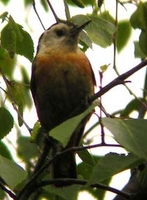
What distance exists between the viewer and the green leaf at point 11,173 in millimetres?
3404

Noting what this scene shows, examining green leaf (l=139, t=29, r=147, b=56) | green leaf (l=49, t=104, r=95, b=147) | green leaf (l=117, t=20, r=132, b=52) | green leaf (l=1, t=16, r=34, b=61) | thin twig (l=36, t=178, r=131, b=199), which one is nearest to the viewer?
green leaf (l=49, t=104, r=95, b=147)

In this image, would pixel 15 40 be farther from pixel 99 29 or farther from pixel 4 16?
pixel 99 29

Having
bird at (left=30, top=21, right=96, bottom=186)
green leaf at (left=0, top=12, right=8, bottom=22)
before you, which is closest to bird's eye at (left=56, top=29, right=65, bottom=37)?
bird at (left=30, top=21, right=96, bottom=186)

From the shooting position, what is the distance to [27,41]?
3930 mm

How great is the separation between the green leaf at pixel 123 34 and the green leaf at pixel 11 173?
1888 mm

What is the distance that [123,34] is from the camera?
5.26 metres

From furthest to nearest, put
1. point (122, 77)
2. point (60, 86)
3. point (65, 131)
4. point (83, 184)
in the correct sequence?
point (60, 86)
point (83, 184)
point (122, 77)
point (65, 131)

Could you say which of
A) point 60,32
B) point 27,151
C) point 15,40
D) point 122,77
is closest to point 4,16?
point 15,40

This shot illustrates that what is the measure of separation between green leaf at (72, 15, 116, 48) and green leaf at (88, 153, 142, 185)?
1.02m

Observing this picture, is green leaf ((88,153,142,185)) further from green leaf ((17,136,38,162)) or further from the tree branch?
green leaf ((17,136,38,162))

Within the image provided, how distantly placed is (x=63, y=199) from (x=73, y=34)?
6.26 feet

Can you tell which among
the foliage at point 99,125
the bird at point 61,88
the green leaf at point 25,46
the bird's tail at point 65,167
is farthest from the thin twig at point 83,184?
the bird's tail at point 65,167

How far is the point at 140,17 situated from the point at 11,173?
1.10 m

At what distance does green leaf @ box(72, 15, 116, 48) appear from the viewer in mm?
3723
